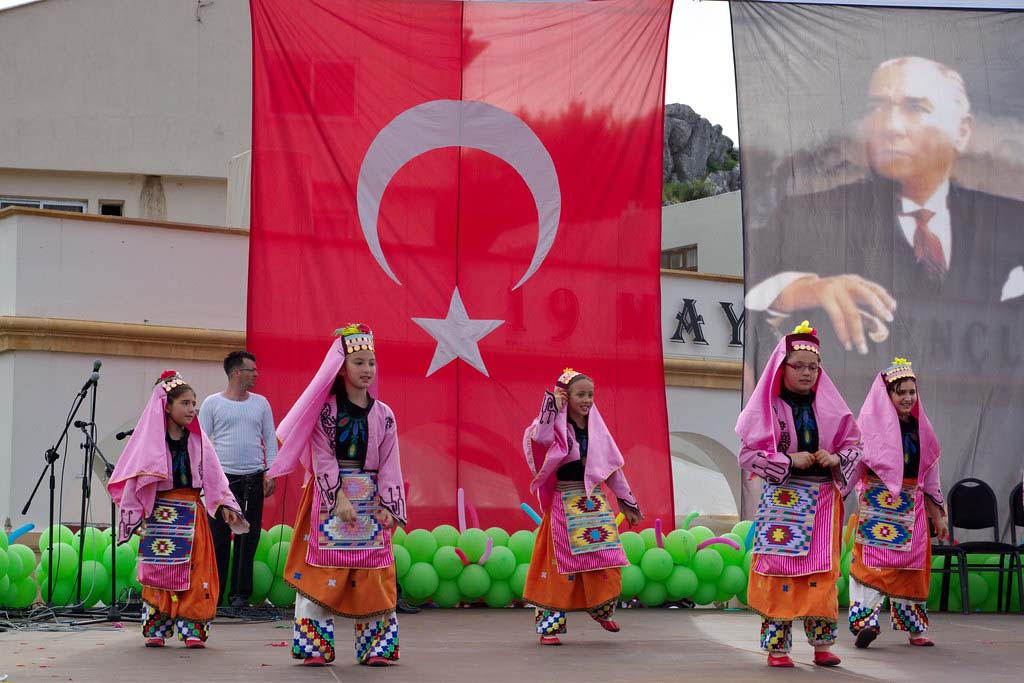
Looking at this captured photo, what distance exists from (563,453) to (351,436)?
169 centimetres

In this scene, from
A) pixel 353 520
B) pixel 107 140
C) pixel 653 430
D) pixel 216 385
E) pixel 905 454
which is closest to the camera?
pixel 353 520

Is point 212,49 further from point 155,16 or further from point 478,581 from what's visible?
point 478,581

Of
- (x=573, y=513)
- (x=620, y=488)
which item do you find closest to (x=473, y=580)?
(x=573, y=513)

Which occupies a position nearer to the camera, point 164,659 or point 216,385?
point 164,659

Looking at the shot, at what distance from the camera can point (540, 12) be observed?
10820mm

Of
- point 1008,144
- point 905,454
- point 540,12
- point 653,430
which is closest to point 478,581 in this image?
point 653,430

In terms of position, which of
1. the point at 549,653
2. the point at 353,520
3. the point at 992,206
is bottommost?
the point at 549,653

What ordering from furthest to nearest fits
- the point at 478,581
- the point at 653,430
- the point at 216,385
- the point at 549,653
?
the point at 216,385 < the point at 653,430 < the point at 478,581 < the point at 549,653

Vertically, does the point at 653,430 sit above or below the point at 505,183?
below

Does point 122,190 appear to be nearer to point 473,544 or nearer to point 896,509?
point 473,544

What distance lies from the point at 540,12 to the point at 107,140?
1140cm

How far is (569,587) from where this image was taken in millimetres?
8359

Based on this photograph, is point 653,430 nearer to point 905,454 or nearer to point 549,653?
point 905,454

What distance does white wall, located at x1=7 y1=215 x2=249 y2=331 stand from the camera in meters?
12.9
